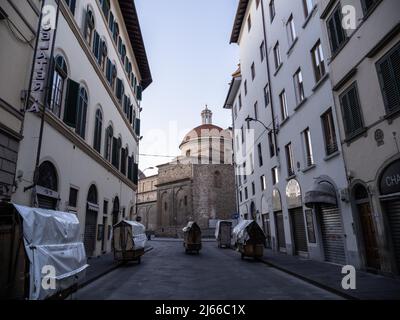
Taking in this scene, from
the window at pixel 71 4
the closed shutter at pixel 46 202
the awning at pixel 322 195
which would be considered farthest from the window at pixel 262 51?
the closed shutter at pixel 46 202

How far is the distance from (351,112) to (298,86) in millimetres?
6273

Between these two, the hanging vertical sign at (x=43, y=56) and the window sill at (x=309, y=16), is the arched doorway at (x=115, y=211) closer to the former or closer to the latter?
the hanging vertical sign at (x=43, y=56)

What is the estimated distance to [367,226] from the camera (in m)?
11.2

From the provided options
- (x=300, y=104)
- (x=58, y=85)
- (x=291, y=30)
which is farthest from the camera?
(x=291, y=30)

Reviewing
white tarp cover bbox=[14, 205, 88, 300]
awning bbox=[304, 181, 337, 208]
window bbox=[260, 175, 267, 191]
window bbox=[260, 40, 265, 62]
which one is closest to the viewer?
white tarp cover bbox=[14, 205, 88, 300]

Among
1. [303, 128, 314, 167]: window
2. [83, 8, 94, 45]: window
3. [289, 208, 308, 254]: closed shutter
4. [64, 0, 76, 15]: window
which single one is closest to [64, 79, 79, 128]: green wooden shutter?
[64, 0, 76, 15]: window

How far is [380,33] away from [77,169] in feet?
46.1

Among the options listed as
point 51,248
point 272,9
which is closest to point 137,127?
point 272,9

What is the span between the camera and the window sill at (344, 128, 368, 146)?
10692 mm

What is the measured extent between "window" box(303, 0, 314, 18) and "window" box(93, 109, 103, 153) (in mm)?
13251

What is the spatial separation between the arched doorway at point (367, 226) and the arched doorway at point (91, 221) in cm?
1337

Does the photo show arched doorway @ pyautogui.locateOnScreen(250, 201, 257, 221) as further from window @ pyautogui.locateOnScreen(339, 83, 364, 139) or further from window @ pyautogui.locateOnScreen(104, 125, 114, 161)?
window @ pyautogui.locateOnScreen(339, 83, 364, 139)

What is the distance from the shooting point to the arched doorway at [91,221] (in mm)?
16672

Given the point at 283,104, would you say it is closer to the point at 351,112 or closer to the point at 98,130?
the point at 351,112
